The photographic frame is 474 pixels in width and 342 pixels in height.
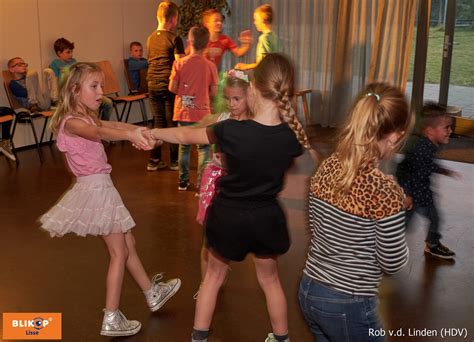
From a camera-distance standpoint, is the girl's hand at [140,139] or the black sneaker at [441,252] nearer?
the girl's hand at [140,139]

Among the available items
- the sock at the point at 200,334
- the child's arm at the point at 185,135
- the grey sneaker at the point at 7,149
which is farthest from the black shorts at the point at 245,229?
the grey sneaker at the point at 7,149

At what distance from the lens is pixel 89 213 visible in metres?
3.31

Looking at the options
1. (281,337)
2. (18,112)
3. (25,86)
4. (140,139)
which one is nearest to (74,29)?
(25,86)

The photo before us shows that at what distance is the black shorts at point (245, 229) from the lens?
2.75 metres

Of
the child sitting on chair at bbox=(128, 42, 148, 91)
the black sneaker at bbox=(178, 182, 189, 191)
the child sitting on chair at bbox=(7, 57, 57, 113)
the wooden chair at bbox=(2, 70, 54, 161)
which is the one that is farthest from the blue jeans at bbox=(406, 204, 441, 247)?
the child sitting on chair at bbox=(128, 42, 148, 91)

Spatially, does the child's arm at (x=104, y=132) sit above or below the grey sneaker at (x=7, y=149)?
above

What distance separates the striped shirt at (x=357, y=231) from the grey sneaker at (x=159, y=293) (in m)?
1.66

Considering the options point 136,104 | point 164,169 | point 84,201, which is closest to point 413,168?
point 84,201

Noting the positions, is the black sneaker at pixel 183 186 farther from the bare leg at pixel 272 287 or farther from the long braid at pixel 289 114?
the long braid at pixel 289 114

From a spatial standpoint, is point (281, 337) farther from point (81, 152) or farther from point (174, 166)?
point (174, 166)

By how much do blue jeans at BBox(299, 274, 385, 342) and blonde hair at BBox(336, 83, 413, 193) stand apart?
0.35m

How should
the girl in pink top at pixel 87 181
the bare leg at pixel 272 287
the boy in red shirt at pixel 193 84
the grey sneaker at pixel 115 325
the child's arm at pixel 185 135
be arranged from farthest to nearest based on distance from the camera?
1. the boy in red shirt at pixel 193 84
2. the grey sneaker at pixel 115 325
3. the girl in pink top at pixel 87 181
4. the bare leg at pixel 272 287
5. the child's arm at pixel 185 135

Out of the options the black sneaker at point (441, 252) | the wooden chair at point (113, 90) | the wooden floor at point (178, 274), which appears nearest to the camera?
the wooden floor at point (178, 274)

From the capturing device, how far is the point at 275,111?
270 centimetres
